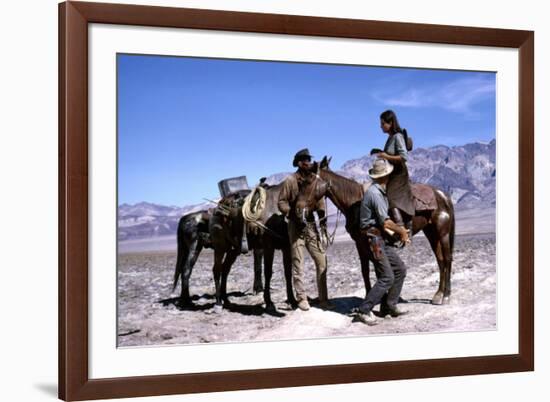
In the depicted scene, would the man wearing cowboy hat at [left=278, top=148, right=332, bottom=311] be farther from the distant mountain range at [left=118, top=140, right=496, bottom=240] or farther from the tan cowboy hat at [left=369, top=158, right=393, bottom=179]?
the tan cowboy hat at [left=369, top=158, right=393, bottom=179]

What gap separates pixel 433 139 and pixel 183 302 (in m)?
2.18

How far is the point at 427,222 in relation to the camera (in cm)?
710

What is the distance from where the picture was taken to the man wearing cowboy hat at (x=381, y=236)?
692 cm

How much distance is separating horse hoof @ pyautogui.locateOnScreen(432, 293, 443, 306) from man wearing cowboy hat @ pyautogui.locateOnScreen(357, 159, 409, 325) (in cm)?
27

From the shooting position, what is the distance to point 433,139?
Result: 7.03 metres

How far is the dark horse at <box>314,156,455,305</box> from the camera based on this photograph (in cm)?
688

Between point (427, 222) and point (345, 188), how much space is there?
0.70 meters

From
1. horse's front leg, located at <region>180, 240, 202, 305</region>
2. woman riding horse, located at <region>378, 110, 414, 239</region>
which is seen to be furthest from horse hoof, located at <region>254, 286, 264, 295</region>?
woman riding horse, located at <region>378, 110, 414, 239</region>

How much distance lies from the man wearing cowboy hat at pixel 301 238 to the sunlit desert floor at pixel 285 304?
5cm

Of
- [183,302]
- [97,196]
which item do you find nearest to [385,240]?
[183,302]

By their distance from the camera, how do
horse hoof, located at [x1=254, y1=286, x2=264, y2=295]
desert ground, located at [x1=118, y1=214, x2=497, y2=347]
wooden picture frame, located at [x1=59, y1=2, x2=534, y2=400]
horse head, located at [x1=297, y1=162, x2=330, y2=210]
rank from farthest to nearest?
horse head, located at [x1=297, y1=162, x2=330, y2=210] < horse hoof, located at [x1=254, y1=286, x2=264, y2=295] < desert ground, located at [x1=118, y1=214, x2=497, y2=347] < wooden picture frame, located at [x1=59, y1=2, x2=534, y2=400]

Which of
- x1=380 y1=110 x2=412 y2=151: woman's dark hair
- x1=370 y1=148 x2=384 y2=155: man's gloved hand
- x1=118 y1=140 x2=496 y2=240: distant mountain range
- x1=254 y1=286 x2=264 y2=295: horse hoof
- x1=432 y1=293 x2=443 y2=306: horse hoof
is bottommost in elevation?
x1=432 y1=293 x2=443 y2=306: horse hoof

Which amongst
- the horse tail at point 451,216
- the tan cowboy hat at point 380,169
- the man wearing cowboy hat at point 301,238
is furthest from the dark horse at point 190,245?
the horse tail at point 451,216

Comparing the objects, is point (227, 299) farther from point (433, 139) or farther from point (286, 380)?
point (433, 139)
